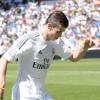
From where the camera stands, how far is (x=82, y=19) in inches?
1252

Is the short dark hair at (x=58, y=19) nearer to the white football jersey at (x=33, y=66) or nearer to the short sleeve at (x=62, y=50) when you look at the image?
the white football jersey at (x=33, y=66)

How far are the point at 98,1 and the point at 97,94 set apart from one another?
2074 cm

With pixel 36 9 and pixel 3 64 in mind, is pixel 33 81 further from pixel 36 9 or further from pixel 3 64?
pixel 36 9

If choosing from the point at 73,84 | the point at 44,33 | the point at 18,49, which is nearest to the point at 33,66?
the point at 18,49

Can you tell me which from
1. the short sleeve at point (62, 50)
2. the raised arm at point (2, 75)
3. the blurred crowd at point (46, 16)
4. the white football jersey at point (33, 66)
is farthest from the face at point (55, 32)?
the blurred crowd at point (46, 16)

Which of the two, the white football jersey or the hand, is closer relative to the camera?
the white football jersey

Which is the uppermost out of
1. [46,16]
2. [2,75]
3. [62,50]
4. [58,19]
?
[46,16]

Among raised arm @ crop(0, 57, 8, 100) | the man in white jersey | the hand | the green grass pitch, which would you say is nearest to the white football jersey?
the man in white jersey

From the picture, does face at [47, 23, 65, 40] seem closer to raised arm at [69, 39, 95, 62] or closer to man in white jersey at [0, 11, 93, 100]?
man in white jersey at [0, 11, 93, 100]

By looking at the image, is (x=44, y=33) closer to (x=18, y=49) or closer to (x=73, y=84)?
(x=18, y=49)

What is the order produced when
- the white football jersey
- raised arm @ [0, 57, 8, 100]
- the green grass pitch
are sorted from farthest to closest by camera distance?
the green grass pitch, the white football jersey, raised arm @ [0, 57, 8, 100]

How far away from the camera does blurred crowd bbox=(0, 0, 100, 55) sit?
3070 centimetres

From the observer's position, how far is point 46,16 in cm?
3441

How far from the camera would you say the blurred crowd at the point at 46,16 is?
3070 centimetres
